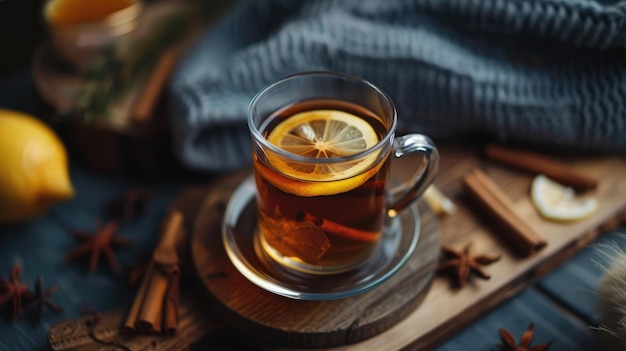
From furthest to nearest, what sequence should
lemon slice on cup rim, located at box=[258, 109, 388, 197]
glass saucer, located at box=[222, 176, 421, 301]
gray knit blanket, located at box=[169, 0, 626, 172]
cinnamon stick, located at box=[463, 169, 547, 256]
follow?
gray knit blanket, located at box=[169, 0, 626, 172] < cinnamon stick, located at box=[463, 169, 547, 256] < glass saucer, located at box=[222, 176, 421, 301] < lemon slice on cup rim, located at box=[258, 109, 388, 197]

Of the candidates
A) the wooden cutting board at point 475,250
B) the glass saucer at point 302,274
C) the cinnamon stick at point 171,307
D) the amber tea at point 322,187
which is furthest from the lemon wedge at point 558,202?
the cinnamon stick at point 171,307

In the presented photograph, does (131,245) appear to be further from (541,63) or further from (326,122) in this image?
(541,63)

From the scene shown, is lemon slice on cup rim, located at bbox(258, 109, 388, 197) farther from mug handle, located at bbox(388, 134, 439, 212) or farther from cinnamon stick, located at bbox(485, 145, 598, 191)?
cinnamon stick, located at bbox(485, 145, 598, 191)

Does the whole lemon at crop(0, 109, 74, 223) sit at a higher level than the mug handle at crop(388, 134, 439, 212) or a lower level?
lower

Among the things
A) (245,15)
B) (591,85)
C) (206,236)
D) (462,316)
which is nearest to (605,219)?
(591,85)

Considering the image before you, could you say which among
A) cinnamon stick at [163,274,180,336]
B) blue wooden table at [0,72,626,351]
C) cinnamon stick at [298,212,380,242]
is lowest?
blue wooden table at [0,72,626,351]

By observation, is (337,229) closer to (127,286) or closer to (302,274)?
(302,274)

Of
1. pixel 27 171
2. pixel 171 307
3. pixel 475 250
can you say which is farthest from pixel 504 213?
pixel 27 171

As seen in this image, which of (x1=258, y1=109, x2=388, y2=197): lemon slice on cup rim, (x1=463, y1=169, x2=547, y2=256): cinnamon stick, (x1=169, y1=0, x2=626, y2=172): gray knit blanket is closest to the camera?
(x1=258, y1=109, x2=388, y2=197): lemon slice on cup rim

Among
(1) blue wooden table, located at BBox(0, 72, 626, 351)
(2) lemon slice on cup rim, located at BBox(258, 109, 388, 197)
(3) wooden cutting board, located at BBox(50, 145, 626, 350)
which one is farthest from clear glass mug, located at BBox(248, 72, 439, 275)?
(1) blue wooden table, located at BBox(0, 72, 626, 351)
